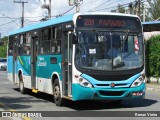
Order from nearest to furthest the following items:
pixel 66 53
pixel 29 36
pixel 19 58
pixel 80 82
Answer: pixel 80 82 → pixel 66 53 → pixel 29 36 → pixel 19 58

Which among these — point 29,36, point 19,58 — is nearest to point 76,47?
point 29,36

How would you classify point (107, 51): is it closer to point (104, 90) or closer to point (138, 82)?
point (104, 90)

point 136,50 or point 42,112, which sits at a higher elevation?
point 136,50

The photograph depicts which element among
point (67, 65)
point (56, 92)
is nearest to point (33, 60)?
point (56, 92)

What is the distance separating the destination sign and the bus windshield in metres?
0.24

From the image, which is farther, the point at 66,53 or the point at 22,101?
Result: the point at 22,101

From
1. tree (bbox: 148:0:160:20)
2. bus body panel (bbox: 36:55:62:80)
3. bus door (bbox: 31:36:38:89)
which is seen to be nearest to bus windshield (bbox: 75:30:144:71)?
bus body panel (bbox: 36:55:62:80)

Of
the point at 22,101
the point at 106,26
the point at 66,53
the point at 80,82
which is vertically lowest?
the point at 22,101

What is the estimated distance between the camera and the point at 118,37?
44.3 feet

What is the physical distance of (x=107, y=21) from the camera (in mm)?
13602

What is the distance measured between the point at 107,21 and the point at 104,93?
2.27 m

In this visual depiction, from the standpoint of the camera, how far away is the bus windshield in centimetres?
1306

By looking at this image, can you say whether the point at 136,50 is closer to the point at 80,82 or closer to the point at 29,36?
the point at 80,82

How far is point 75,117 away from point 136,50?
3.22 m
